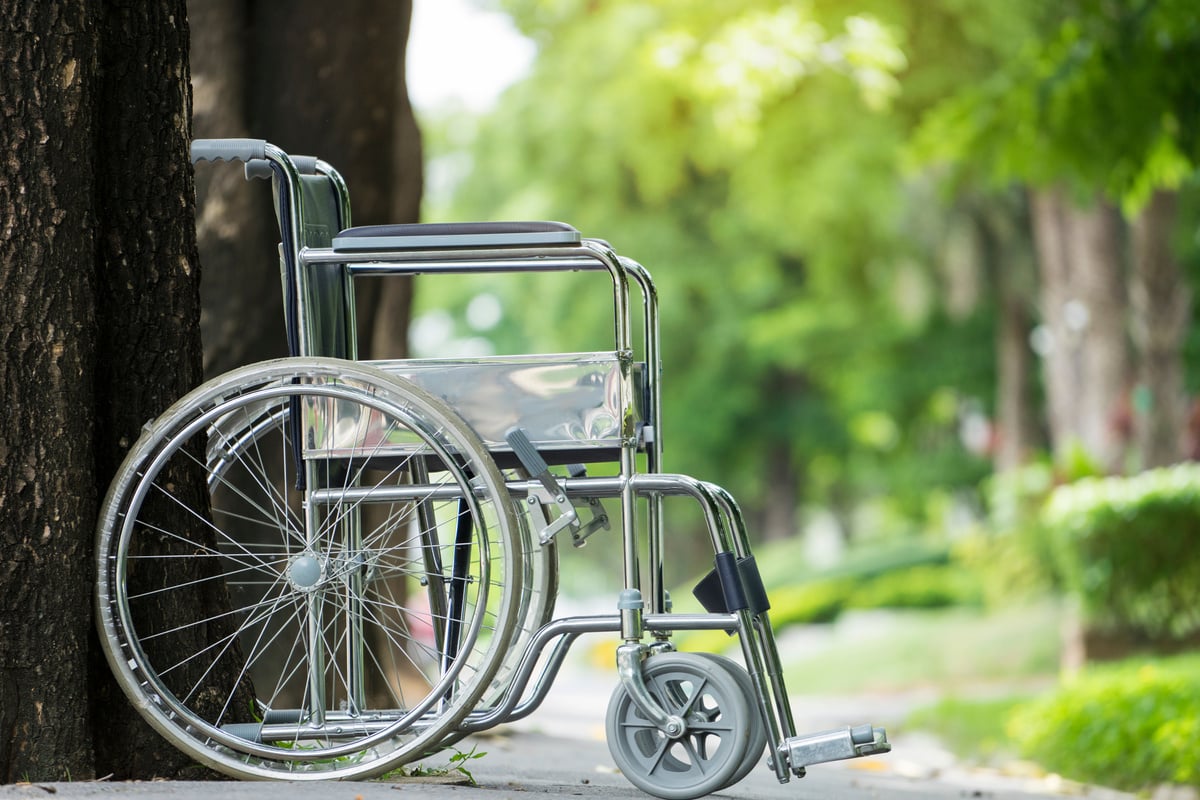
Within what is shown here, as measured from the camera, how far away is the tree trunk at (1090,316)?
1502 centimetres

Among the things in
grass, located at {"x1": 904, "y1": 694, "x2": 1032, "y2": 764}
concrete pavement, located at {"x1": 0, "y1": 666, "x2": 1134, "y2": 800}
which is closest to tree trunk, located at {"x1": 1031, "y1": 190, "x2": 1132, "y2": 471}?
grass, located at {"x1": 904, "y1": 694, "x2": 1032, "y2": 764}

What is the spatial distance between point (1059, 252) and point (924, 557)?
21.8 feet

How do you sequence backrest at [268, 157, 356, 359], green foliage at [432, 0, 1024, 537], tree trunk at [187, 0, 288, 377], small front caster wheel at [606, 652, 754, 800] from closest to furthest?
small front caster wheel at [606, 652, 754, 800] < backrest at [268, 157, 356, 359] < tree trunk at [187, 0, 288, 377] < green foliage at [432, 0, 1024, 537]

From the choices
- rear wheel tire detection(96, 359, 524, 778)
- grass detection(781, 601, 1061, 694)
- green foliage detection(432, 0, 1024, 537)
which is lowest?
grass detection(781, 601, 1061, 694)

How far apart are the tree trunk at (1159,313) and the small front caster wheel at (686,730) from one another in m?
11.4

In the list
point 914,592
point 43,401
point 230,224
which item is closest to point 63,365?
point 43,401

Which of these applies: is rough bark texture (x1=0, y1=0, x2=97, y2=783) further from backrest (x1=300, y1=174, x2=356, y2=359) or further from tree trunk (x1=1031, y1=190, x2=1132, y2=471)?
tree trunk (x1=1031, y1=190, x2=1132, y2=471)

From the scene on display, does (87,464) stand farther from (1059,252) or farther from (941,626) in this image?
(1059,252)

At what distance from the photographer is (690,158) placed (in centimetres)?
2112

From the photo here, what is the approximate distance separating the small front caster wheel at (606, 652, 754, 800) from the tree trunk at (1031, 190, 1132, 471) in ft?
38.4

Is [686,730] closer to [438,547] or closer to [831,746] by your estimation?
[831,746]

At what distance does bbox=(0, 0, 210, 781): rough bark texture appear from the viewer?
3193 mm

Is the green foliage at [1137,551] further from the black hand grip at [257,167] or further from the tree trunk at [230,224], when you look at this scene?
the black hand grip at [257,167]

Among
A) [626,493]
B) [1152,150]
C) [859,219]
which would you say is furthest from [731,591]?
[859,219]
